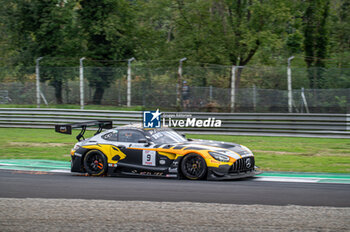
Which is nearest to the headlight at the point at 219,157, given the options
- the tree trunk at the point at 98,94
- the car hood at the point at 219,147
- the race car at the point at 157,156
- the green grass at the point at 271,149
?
the race car at the point at 157,156

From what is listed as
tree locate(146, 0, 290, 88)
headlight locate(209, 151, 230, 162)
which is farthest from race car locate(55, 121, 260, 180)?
tree locate(146, 0, 290, 88)

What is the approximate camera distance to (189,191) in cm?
843

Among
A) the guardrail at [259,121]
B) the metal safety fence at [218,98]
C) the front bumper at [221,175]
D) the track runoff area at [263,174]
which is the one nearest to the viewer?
the front bumper at [221,175]

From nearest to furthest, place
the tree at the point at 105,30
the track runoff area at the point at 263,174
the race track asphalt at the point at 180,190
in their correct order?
the race track asphalt at the point at 180,190
the track runoff area at the point at 263,174
the tree at the point at 105,30

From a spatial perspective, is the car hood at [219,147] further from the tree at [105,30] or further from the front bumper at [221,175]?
the tree at [105,30]

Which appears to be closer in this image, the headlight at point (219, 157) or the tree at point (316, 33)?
the headlight at point (219, 157)

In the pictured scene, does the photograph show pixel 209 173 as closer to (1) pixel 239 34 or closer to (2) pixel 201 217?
(2) pixel 201 217

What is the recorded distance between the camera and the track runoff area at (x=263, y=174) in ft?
33.1

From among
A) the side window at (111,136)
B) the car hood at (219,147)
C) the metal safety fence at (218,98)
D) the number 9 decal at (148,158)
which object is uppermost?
the metal safety fence at (218,98)

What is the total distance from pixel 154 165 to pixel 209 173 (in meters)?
1.32

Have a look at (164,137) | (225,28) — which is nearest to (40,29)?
(225,28)

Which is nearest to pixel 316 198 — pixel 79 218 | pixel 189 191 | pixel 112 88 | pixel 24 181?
pixel 189 191

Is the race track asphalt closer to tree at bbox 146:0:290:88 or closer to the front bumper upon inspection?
the front bumper

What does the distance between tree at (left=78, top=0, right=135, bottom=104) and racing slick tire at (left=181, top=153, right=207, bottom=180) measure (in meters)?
15.2
